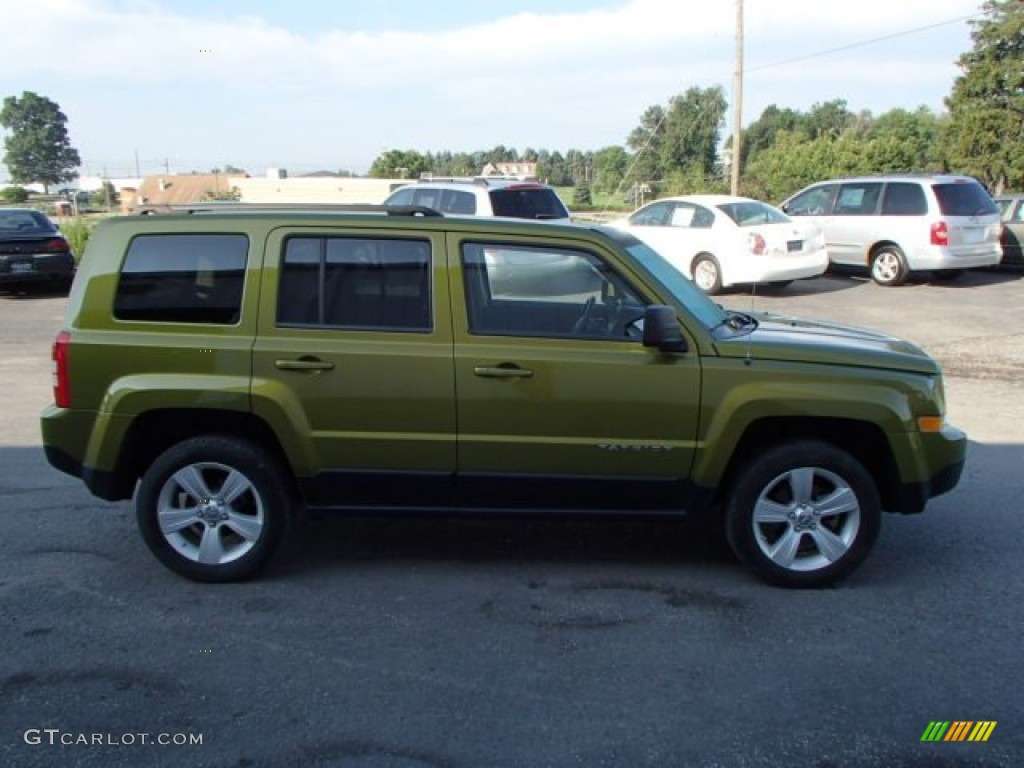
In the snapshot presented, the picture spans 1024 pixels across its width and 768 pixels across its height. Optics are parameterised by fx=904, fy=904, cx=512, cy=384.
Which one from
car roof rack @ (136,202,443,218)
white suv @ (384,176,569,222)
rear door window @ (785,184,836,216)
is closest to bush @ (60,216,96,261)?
white suv @ (384,176,569,222)

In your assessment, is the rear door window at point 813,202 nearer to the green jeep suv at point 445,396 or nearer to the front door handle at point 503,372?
the green jeep suv at point 445,396

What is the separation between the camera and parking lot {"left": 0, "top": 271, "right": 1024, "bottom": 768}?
3184mm

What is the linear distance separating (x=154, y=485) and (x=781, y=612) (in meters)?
3.04

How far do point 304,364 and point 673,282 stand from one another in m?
1.96

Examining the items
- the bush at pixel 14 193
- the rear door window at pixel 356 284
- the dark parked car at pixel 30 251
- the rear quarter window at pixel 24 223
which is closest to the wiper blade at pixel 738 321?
the rear door window at pixel 356 284

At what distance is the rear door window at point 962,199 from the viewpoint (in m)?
14.8

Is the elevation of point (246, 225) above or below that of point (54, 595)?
above

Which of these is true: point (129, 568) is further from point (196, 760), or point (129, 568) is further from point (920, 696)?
point (920, 696)

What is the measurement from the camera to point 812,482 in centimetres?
436

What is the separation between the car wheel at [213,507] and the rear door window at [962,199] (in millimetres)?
13655

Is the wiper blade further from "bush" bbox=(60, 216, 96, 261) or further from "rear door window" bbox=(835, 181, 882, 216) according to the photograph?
"bush" bbox=(60, 216, 96, 261)

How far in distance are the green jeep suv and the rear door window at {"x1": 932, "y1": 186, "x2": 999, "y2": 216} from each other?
466 inches

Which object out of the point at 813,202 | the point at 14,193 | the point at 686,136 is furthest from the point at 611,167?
the point at 813,202

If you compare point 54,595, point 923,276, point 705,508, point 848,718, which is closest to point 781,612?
point 705,508
